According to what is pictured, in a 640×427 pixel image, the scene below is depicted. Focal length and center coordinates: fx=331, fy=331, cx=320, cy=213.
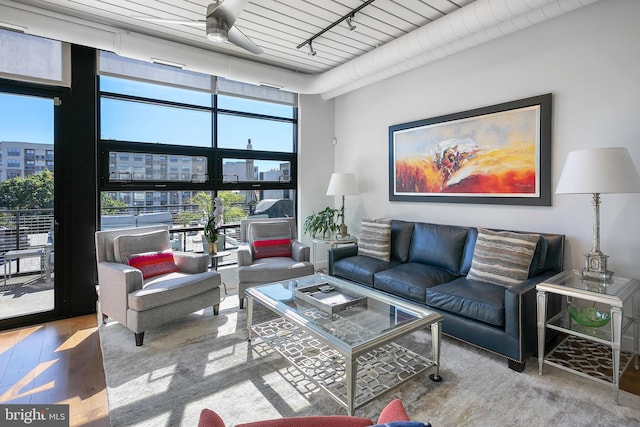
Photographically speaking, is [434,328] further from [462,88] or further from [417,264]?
[462,88]

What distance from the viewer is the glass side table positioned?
2.09 m

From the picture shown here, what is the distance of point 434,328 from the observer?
7.53 feet

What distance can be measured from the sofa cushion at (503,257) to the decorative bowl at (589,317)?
390 mm

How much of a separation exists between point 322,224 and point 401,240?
4.41 feet

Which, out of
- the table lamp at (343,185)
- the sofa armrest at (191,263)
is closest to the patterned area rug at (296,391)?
the sofa armrest at (191,263)

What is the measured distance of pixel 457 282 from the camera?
2988mm

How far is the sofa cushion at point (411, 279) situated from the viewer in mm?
3070

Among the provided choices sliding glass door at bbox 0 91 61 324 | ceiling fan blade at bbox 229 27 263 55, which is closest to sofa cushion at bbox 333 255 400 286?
ceiling fan blade at bbox 229 27 263 55

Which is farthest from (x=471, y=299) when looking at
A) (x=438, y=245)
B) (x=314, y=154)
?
(x=314, y=154)

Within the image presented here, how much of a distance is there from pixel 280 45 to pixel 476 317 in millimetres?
3583

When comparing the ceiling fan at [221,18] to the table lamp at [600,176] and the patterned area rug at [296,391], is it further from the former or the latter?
the table lamp at [600,176]

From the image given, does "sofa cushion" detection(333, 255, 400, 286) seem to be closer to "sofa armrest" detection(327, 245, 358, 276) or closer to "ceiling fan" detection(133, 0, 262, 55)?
"sofa armrest" detection(327, 245, 358, 276)

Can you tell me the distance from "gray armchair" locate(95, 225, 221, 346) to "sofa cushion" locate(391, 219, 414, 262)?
2.06 metres

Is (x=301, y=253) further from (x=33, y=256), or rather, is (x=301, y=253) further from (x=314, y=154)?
(x=33, y=256)
